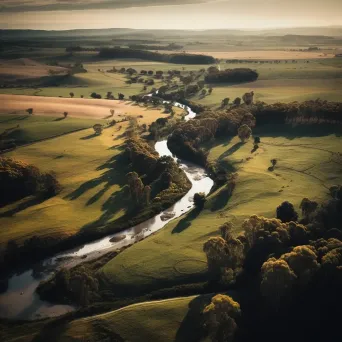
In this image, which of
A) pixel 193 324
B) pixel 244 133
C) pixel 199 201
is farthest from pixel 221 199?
pixel 244 133

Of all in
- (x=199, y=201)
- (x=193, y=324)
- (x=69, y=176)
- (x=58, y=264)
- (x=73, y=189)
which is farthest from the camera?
(x=69, y=176)

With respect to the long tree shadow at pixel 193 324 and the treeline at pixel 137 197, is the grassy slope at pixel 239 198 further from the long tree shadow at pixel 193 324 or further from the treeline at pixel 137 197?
the long tree shadow at pixel 193 324

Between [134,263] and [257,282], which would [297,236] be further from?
[134,263]

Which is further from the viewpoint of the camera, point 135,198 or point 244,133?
point 244,133

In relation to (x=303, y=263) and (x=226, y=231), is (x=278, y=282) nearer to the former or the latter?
(x=303, y=263)

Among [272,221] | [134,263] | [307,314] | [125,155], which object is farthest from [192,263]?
[125,155]

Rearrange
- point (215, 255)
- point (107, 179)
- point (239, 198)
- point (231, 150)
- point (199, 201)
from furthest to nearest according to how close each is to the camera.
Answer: point (231, 150)
point (107, 179)
point (239, 198)
point (199, 201)
point (215, 255)

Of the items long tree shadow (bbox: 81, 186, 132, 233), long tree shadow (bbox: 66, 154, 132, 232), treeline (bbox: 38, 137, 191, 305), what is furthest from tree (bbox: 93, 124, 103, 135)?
long tree shadow (bbox: 81, 186, 132, 233)
